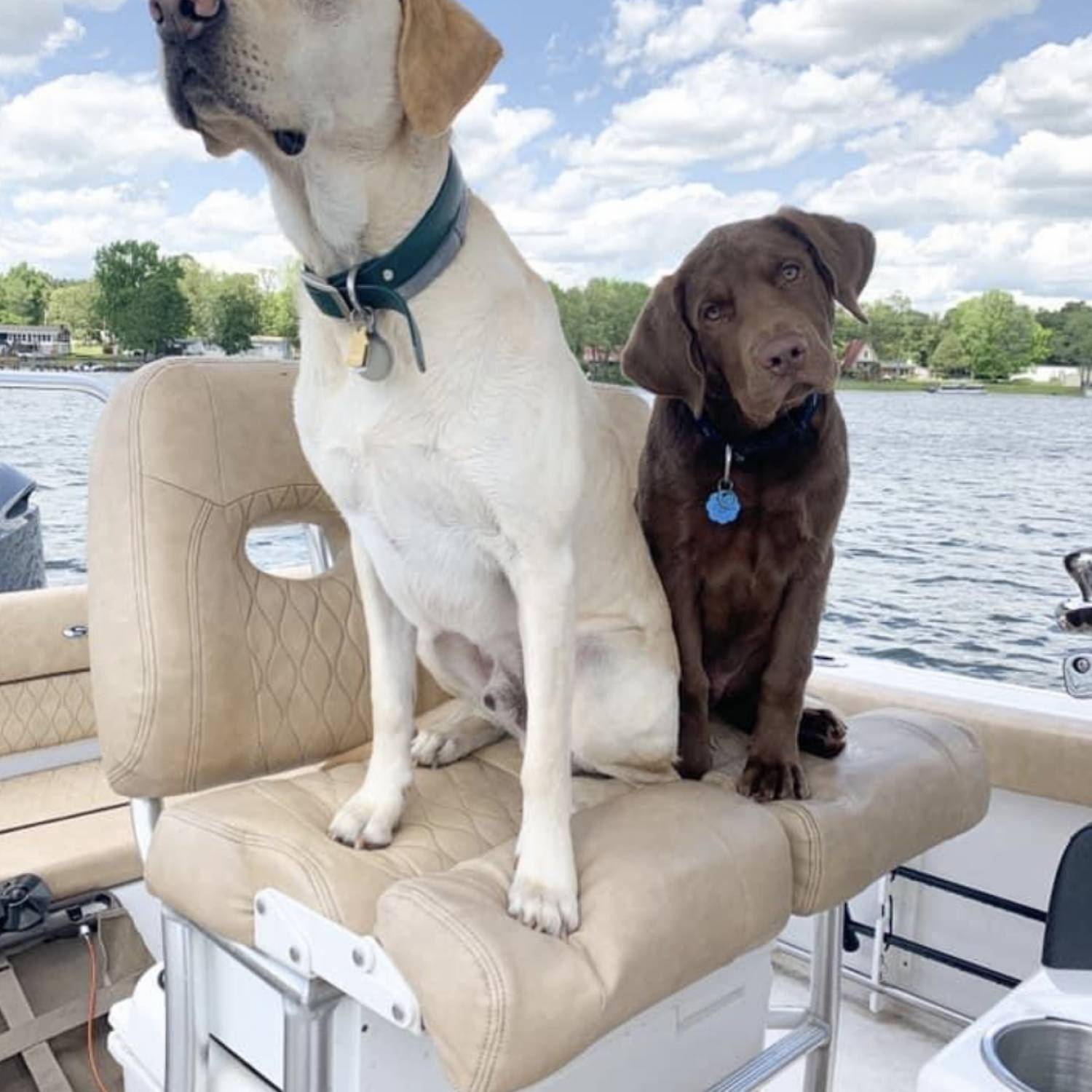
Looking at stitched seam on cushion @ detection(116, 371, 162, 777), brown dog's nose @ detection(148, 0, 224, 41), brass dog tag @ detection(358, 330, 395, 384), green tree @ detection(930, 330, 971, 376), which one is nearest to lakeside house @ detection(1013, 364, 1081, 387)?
green tree @ detection(930, 330, 971, 376)

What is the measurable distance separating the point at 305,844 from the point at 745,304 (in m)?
0.79

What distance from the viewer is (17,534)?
262 cm

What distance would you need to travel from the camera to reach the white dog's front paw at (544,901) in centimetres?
102

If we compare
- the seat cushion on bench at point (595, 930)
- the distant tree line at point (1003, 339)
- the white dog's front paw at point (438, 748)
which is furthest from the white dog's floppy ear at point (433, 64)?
the distant tree line at point (1003, 339)

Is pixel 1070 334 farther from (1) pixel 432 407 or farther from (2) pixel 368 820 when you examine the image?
(2) pixel 368 820

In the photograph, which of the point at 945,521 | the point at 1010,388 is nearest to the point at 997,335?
the point at 1010,388

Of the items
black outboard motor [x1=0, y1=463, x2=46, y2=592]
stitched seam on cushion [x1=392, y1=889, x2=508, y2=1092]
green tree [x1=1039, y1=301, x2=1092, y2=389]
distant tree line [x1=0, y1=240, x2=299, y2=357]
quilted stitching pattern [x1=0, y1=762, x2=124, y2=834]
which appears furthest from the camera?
black outboard motor [x1=0, y1=463, x2=46, y2=592]

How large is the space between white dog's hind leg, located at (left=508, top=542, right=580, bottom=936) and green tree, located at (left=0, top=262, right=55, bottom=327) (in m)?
2.14

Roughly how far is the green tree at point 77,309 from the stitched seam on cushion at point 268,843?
1576 millimetres

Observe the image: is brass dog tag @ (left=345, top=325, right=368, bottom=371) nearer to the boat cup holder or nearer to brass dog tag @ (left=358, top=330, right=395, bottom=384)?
brass dog tag @ (left=358, top=330, right=395, bottom=384)

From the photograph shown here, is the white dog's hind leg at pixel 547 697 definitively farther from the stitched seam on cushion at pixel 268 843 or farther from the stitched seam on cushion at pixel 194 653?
the stitched seam on cushion at pixel 194 653

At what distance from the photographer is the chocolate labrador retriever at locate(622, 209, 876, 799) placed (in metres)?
1.29

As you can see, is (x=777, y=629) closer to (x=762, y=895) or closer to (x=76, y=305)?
(x=762, y=895)

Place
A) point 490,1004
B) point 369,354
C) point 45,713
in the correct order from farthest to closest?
point 45,713
point 369,354
point 490,1004
